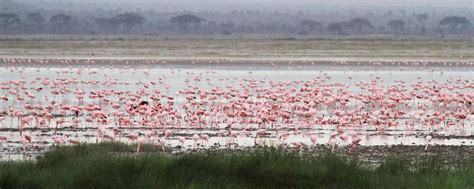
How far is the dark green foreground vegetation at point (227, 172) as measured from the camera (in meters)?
12.1

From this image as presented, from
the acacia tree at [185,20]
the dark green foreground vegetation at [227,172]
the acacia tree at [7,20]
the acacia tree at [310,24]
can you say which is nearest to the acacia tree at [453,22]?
the acacia tree at [310,24]

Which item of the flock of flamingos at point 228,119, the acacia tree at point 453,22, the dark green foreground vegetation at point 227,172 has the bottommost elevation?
the acacia tree at point 453,22

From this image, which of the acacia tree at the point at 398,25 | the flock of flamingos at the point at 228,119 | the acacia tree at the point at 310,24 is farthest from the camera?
the acacia tree at the point at 310,24

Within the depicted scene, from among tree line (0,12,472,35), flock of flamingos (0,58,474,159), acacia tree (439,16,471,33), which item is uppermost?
flock of flamingos (0,58,474,159)

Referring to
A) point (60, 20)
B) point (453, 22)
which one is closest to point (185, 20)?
point (60, 20)

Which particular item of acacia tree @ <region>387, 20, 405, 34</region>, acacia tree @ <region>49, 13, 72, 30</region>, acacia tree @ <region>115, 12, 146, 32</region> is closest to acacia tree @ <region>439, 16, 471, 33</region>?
acacia tree @ <region>387, 20, 405, 34</region>

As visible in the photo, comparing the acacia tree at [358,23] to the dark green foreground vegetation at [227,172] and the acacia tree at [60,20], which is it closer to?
the acacia tree at [60,20]

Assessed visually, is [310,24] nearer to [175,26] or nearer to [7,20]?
[175,26]

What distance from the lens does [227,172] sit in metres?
12.9

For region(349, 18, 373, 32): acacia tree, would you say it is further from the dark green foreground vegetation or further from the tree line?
the dark green foreground vegetation

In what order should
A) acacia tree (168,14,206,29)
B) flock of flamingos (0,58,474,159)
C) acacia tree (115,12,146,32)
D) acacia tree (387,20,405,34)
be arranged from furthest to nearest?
acacia tree (168,14,206,29) < acacia tree (387,20,405,34) < acacia tree (115,12,146,32) < flock of flamingos (0,58,474,159)

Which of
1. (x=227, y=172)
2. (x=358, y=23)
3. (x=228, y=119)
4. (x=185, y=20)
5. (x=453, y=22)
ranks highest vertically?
(x=227, y=172)

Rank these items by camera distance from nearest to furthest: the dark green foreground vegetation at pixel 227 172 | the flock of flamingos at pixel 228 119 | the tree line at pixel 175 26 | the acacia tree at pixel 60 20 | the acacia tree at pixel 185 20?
1. the dark green foreground vegetation at pixel 227 172
2. the flock of flamingos at pixel 228 119
3. the tree line at pixel 175 26
4. the acacia tree at pixel 60 20
5. the acacia tree at pixel 185 20

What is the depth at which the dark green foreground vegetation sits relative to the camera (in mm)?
12125
